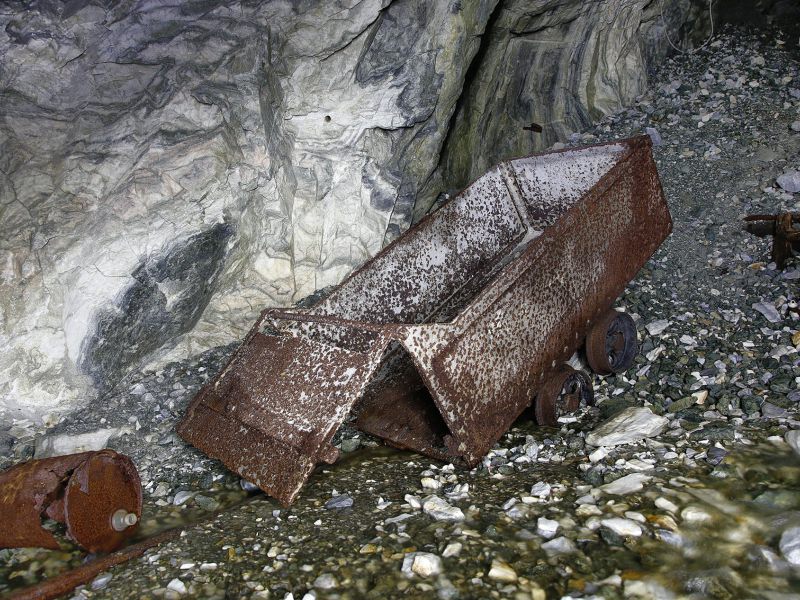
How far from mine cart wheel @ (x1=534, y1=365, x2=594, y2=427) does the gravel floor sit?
11cm

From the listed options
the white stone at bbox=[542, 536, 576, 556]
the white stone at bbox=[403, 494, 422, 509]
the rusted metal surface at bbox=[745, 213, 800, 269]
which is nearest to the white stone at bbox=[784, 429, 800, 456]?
the white stone at bbox=[542, 536, 576, 556]

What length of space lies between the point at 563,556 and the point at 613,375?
65.7 inches

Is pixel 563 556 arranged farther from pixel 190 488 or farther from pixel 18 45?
pixel 18 45

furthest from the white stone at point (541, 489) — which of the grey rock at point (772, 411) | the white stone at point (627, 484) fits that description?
the grey rock at point (772, 411)

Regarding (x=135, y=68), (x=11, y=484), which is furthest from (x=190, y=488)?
(x=135, y=68)

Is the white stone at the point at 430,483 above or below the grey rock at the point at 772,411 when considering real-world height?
above

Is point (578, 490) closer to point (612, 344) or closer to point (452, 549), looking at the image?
point (452, 549)

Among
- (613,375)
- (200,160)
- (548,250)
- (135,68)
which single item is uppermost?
(135,68)

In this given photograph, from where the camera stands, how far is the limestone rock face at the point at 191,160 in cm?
317

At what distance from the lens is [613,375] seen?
377cm

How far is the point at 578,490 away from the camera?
8.89 ft

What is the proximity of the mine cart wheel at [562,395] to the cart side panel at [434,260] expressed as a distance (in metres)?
1.04

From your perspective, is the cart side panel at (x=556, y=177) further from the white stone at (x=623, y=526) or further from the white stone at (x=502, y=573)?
the white stone at (x=502, y=573)

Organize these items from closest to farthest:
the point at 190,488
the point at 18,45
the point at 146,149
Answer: the point at 18,45 → the point at 190,488 → the point at 146,149
